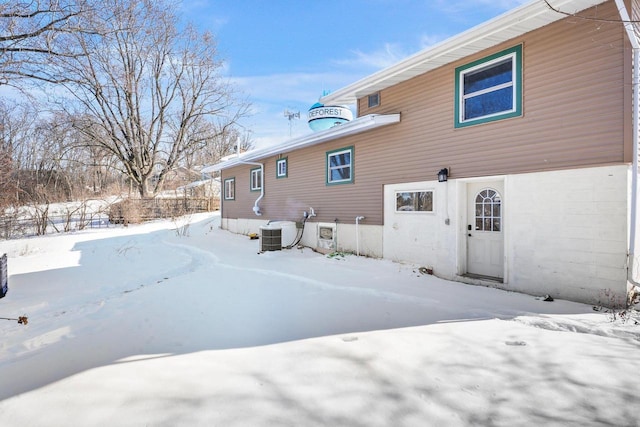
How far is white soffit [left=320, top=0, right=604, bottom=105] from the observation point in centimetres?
474

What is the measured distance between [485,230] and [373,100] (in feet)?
13.8

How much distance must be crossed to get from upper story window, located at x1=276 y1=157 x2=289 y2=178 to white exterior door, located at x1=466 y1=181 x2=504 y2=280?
6.56 m

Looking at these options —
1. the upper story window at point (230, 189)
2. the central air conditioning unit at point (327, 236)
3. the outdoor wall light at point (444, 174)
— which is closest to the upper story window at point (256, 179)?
the upper story window at point (230, 189)

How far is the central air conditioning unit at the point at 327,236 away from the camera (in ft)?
30.6

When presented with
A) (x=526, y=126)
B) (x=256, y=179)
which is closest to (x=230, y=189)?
(x=256, y=179)

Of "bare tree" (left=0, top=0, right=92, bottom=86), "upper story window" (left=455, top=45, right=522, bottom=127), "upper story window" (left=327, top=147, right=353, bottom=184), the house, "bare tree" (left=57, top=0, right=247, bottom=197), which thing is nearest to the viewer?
the house

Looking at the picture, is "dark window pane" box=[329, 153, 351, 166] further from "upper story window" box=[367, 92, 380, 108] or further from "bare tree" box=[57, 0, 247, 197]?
"bare tree" box=[57, 0, 247, 197]

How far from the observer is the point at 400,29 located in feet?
26.8

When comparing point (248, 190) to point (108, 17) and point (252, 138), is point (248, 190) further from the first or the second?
point (252, 138)

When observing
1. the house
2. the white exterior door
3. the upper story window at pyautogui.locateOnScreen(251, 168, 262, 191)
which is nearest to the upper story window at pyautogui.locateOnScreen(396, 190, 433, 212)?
the house

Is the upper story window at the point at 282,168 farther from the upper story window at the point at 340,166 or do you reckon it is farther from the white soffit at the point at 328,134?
the upper story window at the point at 340,166

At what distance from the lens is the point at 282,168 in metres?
11.6

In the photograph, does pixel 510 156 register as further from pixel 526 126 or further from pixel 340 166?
pixel 340 166

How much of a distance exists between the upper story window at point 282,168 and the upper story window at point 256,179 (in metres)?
1.49
